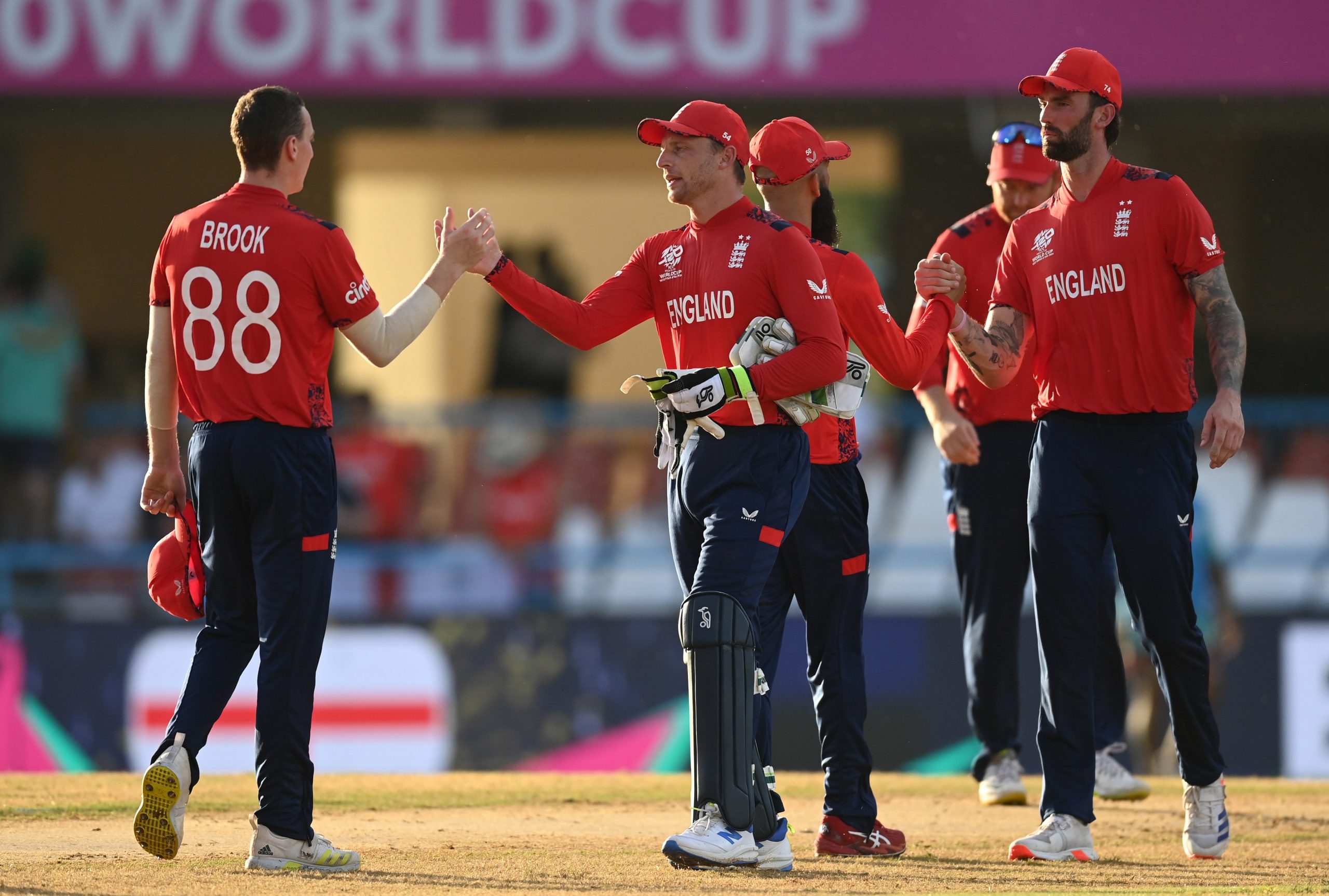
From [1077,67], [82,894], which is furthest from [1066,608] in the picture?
[82,894]

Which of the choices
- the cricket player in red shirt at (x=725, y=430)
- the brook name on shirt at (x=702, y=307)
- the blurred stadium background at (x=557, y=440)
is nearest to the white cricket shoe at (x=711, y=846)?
the cricket player in red shirt at (x=725, y=430)

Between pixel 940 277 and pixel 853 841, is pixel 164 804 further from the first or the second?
pixel 940 277

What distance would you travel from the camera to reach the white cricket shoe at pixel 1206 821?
5922 mm

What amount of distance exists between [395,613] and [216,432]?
690cm

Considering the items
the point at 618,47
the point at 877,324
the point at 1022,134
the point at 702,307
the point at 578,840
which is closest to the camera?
the point at 702,307

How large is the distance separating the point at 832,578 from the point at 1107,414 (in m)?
0.99

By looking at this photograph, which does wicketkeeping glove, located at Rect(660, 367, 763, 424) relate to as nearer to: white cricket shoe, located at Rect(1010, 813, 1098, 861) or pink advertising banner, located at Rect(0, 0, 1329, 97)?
white cricket shoe, located at Rect(1010, 813, 1098, 861)

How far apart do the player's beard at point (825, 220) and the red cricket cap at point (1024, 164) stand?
1226mm

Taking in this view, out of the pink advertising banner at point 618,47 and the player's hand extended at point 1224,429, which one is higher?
the pink advertising banner at point 618,47

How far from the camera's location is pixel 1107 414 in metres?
5.75

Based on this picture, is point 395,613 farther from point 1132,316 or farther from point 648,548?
point 1132,316

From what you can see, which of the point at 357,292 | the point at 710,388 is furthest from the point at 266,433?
the point at 710,388

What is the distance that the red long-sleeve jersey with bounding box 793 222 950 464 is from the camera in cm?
568

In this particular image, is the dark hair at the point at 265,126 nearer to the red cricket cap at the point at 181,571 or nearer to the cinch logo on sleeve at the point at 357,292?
the cinch logo on sleeve at the point at 357,292
